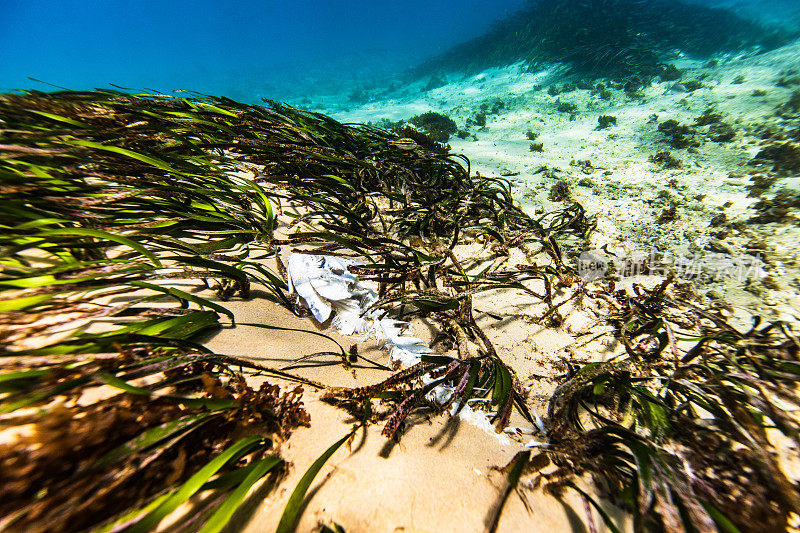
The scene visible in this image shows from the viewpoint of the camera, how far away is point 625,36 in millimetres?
13969

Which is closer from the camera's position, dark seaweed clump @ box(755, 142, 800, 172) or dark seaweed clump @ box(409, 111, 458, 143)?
dark seaweed clump @ box(755, 142, 800, 172)

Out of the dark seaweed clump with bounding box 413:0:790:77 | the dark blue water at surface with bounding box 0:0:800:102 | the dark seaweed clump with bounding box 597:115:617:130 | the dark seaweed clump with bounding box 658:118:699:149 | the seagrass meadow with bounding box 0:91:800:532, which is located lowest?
the seagrass meadow with bounding box 0:91:800:532

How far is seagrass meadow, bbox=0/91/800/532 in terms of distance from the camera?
2.65 ft

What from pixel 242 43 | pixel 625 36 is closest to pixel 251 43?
pixel 242 43

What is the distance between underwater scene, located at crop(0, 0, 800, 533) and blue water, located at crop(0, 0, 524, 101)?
36.5 m

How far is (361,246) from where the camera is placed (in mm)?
2326

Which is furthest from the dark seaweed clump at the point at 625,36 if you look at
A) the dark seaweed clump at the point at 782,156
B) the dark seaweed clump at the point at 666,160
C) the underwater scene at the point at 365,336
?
the underwater scene at the point at 365,336

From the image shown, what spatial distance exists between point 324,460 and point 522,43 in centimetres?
2605

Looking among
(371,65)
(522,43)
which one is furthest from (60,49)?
(522,43)

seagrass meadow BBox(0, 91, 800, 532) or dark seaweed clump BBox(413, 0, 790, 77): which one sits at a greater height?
dark seaweed clump BBox(413, 0, 790, 77)

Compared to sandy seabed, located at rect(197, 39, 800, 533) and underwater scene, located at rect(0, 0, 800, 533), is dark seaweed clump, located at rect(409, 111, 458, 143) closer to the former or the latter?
sandy seabed, located at rect(197, 39, 800, 533)

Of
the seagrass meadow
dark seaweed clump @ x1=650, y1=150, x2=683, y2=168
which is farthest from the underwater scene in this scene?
dark seaweed clump @ x1=650, y1=150, x2=683, y2=168

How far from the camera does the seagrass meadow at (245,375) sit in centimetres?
81

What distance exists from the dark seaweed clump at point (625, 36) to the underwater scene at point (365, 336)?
1150 centimetres
